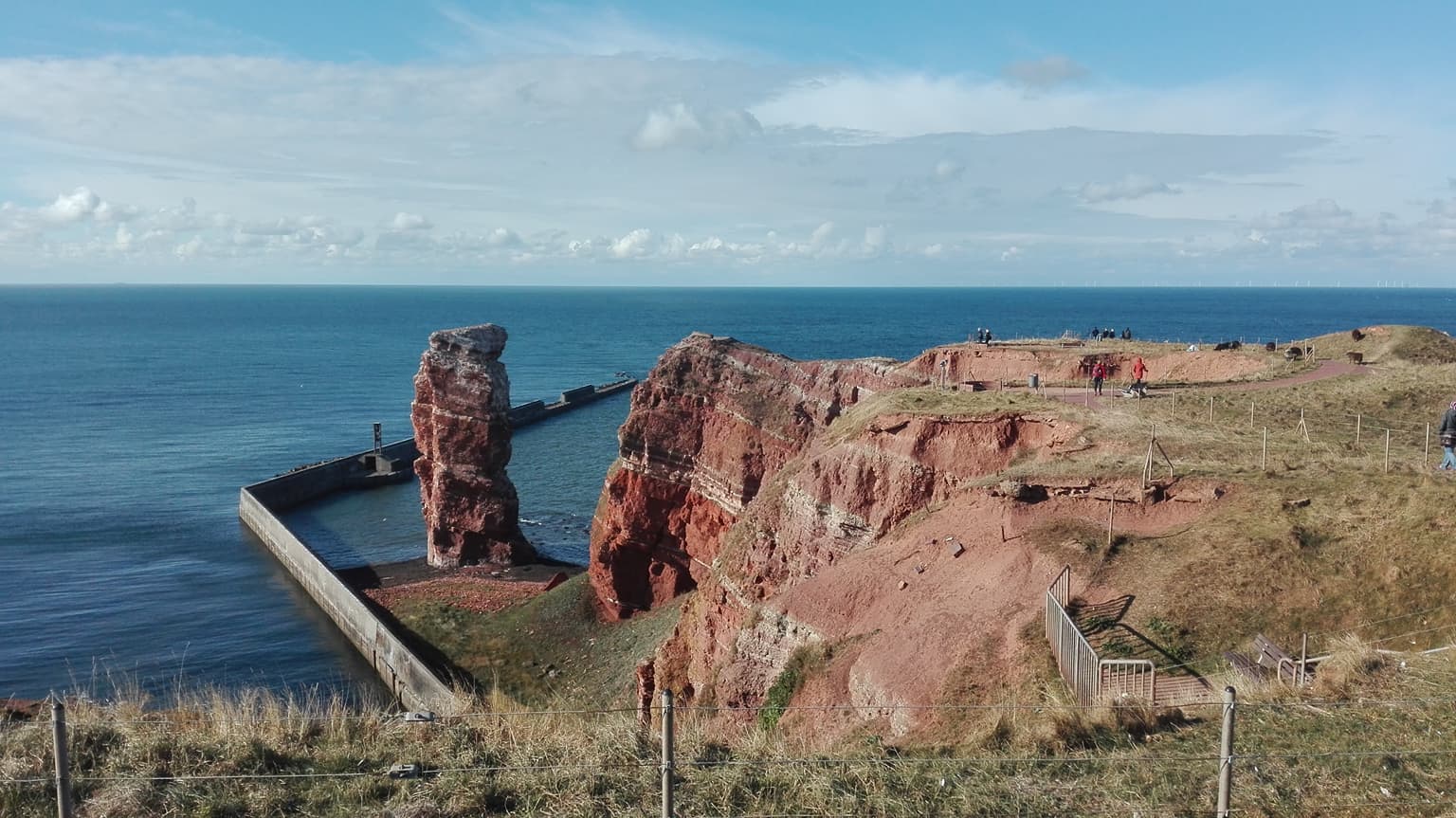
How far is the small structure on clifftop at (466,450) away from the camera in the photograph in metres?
51.5

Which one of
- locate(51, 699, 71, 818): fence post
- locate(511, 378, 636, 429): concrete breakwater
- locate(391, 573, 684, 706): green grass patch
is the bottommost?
locate(391, 573, 684, 706): green grass patch

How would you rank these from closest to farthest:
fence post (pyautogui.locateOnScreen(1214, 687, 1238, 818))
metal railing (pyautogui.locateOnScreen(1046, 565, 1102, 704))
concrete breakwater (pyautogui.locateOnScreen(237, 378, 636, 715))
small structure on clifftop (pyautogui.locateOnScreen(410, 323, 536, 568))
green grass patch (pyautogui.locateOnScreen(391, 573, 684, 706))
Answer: fence post (pyautogui.locateOnScreen(1214, 687, 1238, 818)) → metal railing (pyautogui.locateOnScreen(1046, 565, 1102, 704)) → green grass patch (pyautogui.locateOnScreen(391, 573, 684, 706)) → concrete breakwater (pyautogui.locateOnScreen(237, 378, 636, 715)) → small structure on clifftop (pyautogui.locateOnScreen(410, 323, 536, 568))

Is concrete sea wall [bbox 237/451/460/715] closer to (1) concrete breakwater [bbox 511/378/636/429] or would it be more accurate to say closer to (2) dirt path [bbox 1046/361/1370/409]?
(2) dirt path [bbox 1046/361/1370/409]

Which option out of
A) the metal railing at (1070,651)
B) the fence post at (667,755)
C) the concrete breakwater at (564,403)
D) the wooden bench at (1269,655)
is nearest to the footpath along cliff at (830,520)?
the metal railing at (1070,651)

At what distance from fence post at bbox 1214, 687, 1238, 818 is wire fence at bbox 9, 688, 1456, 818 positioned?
4 centimetres

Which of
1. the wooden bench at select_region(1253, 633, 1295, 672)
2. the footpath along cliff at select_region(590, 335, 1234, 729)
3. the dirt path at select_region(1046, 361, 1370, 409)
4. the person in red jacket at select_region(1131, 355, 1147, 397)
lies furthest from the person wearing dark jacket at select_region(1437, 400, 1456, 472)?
the person in red jacket at select_region(1131, 355, 1147, 397)

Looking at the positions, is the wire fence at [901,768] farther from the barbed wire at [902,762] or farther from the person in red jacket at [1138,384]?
the person in red jacket at [1138,384]

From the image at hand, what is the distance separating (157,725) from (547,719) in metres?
5.27

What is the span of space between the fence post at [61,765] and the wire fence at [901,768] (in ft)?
0.12

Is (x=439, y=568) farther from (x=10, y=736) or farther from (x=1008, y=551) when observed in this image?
(x=10, y=736)

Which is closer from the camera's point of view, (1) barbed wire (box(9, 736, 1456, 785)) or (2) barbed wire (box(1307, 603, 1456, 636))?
(1) barbed wire (box(9, 736, 1456, 785))

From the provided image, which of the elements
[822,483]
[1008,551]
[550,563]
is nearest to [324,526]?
[550,563]

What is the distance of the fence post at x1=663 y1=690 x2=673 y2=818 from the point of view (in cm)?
978

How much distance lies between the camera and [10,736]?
41.2ft
